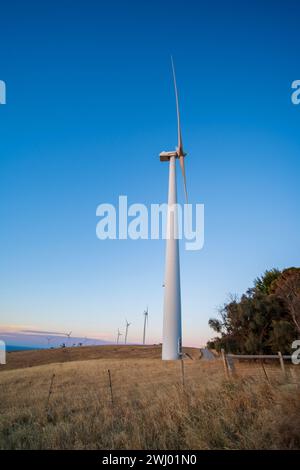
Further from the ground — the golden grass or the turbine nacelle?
the turbine nacelle

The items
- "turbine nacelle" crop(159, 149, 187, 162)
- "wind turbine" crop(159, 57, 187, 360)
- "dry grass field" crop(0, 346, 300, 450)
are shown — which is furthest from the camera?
"turbine nacelle" crop(159, 149, 187, 162)

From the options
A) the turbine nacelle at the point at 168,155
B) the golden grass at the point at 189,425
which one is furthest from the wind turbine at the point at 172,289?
the golden grass at the point at 189,425

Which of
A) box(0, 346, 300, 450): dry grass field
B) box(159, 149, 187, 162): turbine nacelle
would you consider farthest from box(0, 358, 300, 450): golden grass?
box(159, 149, 187, 162): turbine nacelle

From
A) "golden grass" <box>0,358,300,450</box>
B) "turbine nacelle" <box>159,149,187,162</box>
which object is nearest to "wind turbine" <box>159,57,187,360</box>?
"turbine nacelle" <box>159,149,187,162</box>

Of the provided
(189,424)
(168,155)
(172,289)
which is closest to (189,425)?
(189,424)

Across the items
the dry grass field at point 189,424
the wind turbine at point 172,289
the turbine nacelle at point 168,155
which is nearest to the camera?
the dry grass field at point 189,424

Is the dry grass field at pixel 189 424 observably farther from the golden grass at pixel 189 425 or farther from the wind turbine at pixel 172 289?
the wind turbine at pixel 172 289

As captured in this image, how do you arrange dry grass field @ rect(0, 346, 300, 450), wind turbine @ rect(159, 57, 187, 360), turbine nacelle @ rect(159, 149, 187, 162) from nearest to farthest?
dry grass field @ rect(0, 346, 300, 450)
wind turbine @ rect(159, 57, 187, 360)
turbine nacelle @ rect(159, 149, 187, 162)

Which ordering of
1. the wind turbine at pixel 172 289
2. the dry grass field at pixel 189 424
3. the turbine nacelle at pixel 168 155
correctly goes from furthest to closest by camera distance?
the turbine nacelle at pixel 168 155
the wind turbine at pixel 172 289
the dry grass field at pixel 189 424

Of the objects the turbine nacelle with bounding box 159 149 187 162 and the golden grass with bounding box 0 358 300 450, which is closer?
the golden grass with bounding box 0 358 300 450

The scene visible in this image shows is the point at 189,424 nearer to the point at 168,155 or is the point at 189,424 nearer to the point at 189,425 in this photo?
the point at 189,425

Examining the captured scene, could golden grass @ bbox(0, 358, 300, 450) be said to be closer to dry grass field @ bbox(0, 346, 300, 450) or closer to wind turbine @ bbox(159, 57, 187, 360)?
dry grass field @ bbox(0, 346, 300, 450)
